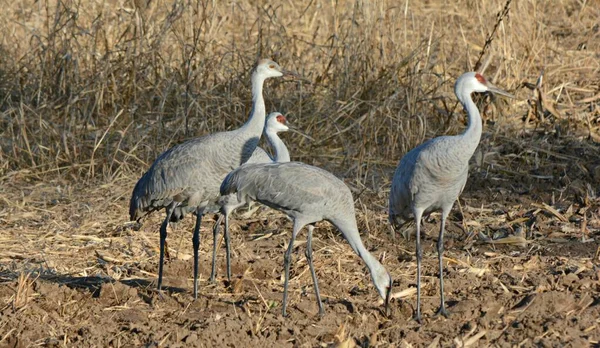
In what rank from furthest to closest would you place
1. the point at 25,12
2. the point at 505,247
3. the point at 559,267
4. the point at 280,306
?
the point at 25,12 < the point at 505,247 < the point at 559,267 < the point at 280,306

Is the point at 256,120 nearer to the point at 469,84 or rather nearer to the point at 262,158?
the point at 262,158

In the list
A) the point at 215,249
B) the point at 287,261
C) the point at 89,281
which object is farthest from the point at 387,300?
the point at 89,281

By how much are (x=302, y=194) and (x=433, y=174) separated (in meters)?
0.68

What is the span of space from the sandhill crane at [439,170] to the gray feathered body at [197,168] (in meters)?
0.91

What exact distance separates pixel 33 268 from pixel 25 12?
5.21 m

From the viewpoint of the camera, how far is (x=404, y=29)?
8078mm

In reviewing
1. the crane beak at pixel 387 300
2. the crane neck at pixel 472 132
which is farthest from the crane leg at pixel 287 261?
the crane neck at pixel 472 132

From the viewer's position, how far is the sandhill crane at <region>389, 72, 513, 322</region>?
4852mm

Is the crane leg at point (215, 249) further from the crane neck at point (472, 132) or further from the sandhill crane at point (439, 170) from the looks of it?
the crane neck at point (472, 132)

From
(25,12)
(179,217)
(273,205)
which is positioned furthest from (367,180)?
(25,12)

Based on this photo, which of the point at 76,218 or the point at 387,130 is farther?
the point at 387,130

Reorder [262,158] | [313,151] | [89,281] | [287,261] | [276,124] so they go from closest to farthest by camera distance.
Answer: [287,261] < [89,281] < [262,158] < [276,124] < [313,151]

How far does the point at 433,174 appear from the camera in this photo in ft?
16.1

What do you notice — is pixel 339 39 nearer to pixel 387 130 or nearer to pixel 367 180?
pixel 387 130
